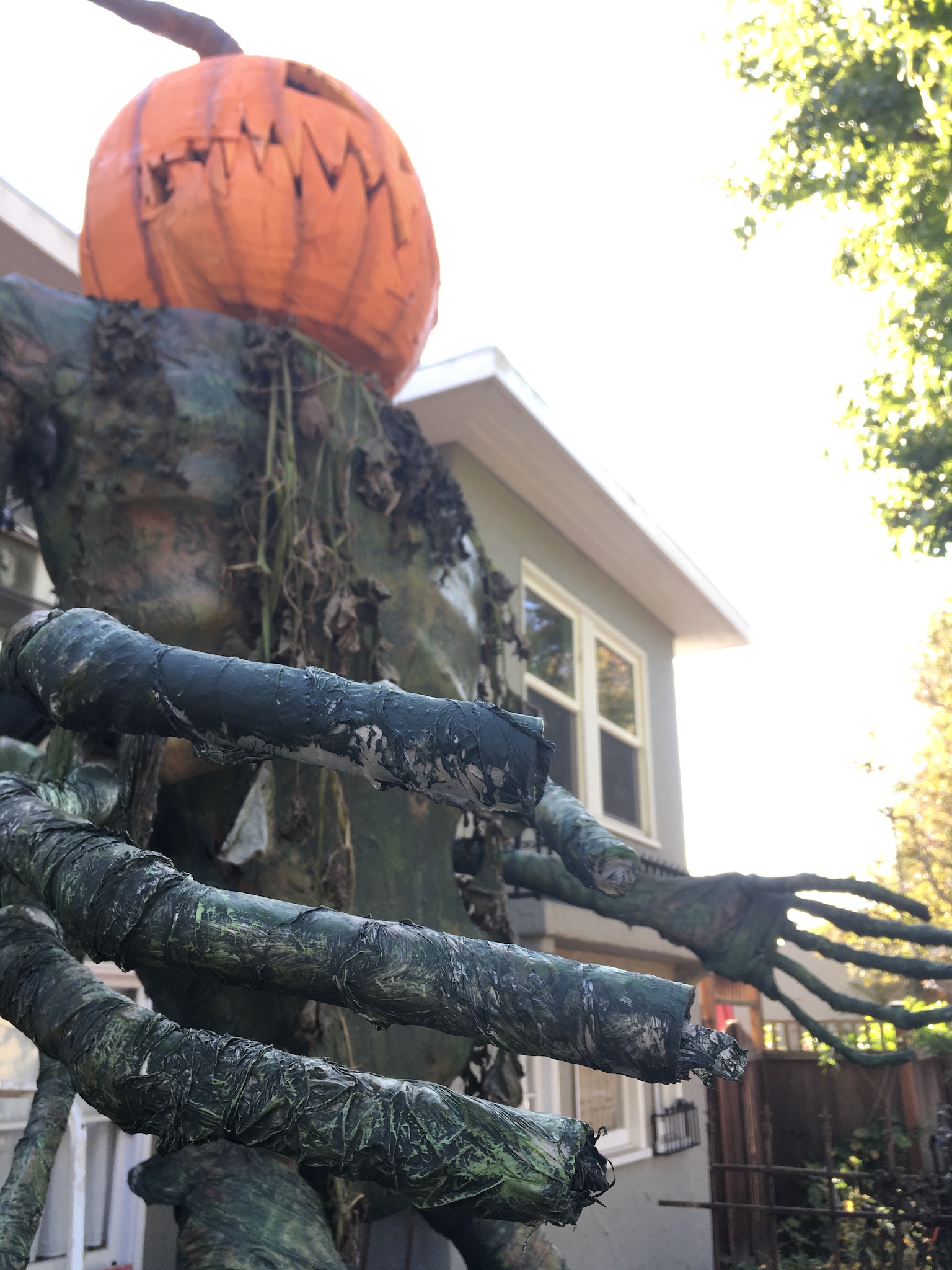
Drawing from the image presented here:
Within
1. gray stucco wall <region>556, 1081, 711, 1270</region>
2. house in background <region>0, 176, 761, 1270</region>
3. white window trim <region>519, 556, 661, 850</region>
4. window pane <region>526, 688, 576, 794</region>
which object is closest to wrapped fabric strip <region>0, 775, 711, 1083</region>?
house in background <region>0, 176, 761, 1270</region>

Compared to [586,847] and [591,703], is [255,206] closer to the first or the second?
[586,847]

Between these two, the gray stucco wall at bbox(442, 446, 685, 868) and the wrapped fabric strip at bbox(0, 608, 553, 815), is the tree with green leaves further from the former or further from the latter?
the wrapped fabric strip at bbox(0, 608, 553, 815)

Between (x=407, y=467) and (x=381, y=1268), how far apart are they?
12.7 feet

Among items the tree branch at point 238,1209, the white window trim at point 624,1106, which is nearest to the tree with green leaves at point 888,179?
the white window trim at point 624,1106

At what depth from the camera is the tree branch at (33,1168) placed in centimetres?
170

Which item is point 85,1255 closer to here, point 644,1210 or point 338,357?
point 338,357

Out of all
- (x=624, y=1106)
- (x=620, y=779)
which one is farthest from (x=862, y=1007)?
(x=620, y=779)

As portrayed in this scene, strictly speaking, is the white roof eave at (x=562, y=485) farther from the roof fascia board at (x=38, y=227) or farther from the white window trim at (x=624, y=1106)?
the white window trim at (x=624, y=1106)

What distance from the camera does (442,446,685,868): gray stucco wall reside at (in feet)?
24.2

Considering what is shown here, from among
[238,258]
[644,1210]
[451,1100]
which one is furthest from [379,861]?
[644,1210]

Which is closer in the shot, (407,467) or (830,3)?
(407,467)

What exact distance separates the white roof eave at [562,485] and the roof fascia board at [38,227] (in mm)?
2050

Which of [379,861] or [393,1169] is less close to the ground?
[379,861]

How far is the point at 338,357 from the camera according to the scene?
2.96m
